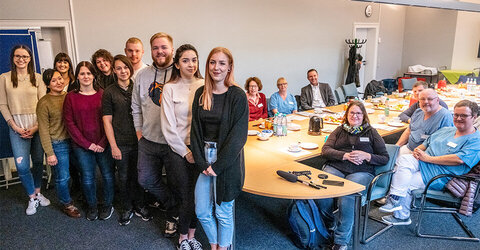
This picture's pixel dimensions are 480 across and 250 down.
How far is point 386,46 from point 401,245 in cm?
864

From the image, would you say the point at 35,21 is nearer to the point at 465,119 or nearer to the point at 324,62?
the point at 465,119

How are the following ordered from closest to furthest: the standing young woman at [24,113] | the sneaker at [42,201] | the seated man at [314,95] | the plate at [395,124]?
the standing young woman at [24,113]
the sneaker at [42,201]
the plate at [395,124]
the seated man at [314,95]

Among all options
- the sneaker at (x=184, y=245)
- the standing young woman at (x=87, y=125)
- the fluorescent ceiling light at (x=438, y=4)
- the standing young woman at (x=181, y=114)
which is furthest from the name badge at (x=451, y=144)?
the standing young woman at (x=87, y=125)

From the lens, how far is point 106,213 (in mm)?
3324

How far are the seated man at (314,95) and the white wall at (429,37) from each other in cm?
594

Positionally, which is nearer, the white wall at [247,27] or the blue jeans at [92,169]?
the blue jeans at [92,169]

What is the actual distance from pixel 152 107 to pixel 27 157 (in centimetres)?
166

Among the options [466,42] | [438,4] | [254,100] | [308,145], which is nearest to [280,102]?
[254,100]

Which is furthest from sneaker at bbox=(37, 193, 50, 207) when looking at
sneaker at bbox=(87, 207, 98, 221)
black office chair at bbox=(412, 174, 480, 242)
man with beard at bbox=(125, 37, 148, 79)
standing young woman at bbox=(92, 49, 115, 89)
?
black office chair at bbox=(412, 174, 480, 242)

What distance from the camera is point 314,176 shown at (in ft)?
8.59

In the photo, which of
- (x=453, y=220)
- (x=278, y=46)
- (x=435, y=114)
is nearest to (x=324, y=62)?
(x=278, y=46)

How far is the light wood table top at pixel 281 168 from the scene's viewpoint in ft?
7.73

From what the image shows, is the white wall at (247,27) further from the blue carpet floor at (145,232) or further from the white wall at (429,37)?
the blue carpet floor at (145,232)

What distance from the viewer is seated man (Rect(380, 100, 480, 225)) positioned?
9.30 feet
